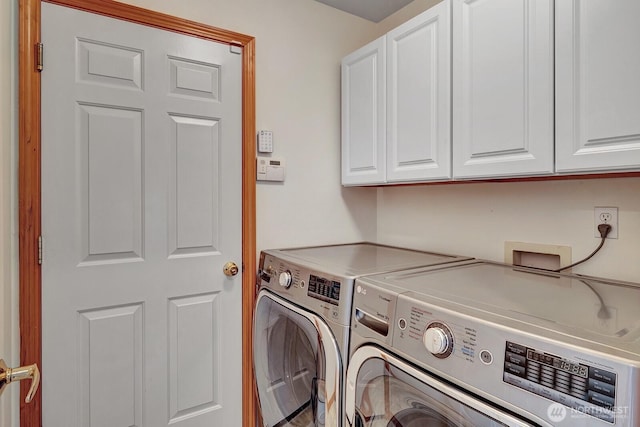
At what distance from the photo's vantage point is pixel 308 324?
132 cm

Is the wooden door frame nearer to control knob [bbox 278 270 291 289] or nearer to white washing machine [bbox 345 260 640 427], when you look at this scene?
control knob [bbox 278 270 291 289]

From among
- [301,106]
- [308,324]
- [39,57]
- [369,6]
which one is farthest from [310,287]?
[369,6]

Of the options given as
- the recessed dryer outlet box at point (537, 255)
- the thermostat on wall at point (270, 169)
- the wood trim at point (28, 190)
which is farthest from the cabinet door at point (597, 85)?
the wood trim at point (28, 190)

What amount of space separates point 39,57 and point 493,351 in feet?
5.71

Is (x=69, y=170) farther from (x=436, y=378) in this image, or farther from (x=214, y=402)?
(x=436, y=378)

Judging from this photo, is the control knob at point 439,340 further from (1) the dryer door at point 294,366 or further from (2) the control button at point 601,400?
(1) the dryer door at point 294,366

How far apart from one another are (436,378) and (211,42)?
64.9 inches

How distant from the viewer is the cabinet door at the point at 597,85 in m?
0.94

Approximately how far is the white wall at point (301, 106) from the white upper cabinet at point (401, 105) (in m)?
0.13

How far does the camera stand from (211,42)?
5.39 ft

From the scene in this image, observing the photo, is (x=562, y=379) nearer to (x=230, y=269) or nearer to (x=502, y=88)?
(x=502, y=88)

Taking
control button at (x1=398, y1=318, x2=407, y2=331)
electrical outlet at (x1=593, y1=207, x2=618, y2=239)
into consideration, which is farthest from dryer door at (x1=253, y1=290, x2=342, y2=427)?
electrical outlet at (x1=593, y1=207, x2=618, y2=239)

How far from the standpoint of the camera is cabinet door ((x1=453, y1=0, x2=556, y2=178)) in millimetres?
1115

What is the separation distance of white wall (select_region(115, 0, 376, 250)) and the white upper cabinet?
0.13 metres
